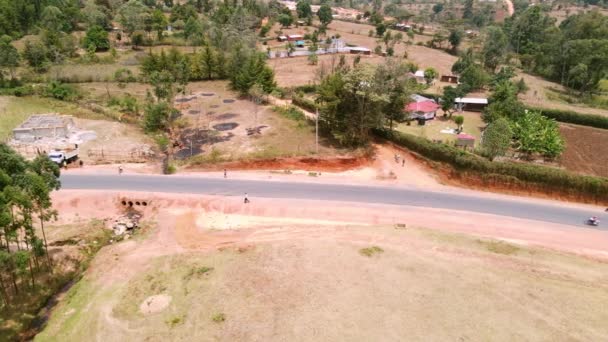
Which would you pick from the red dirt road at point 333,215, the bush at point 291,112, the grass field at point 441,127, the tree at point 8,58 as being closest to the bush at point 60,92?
the tree at point 8,58

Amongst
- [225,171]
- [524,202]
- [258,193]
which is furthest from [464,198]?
[225,171]

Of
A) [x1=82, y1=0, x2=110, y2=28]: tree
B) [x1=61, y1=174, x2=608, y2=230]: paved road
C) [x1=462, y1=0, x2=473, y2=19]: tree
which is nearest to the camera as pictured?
[x1=61, y1=174, x2=608, y2=230]: paved road

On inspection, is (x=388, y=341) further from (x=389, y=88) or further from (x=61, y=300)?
(x=389, y=88)

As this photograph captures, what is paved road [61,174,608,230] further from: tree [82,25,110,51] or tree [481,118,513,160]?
tree [82,25,110,51]

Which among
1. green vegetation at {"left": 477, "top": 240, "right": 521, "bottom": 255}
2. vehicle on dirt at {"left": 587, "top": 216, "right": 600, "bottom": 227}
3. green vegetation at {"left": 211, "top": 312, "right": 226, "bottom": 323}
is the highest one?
vehicle on dirt at {"left": 587, "top": 216, "right": 600, "bottom": 227}

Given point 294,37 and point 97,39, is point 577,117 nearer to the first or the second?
point 294,37

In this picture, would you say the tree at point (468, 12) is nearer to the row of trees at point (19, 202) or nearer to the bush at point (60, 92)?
the bush at point (60, 92)

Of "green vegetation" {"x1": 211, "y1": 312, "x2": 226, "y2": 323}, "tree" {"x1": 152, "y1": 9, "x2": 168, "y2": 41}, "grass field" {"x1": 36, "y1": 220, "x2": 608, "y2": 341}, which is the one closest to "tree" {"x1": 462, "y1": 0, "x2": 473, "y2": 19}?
"tree" {"x1": 152, "y1": 9, "x2": 168, "y2": 41}
